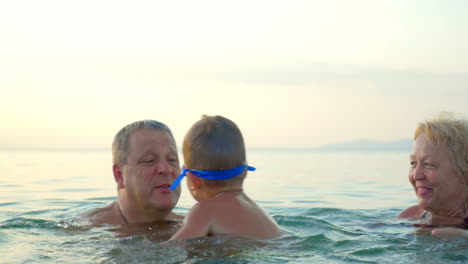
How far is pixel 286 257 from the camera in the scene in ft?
15.7

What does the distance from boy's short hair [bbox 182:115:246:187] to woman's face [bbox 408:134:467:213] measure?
90.7 inches

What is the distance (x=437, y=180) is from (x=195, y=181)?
2.75 metres

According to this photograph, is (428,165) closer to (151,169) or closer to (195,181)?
(195,181)

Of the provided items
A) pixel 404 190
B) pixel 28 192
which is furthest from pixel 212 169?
pixel 404 190

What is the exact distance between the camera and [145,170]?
621cm

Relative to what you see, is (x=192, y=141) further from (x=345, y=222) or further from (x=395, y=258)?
(x=345, y=222)

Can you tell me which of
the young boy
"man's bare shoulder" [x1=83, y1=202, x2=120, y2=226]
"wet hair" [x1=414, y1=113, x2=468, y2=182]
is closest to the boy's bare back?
the young boy

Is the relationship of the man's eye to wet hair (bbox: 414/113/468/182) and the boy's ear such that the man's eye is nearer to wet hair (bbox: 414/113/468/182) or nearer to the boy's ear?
wet hair (bbox: 414/113/468/182)

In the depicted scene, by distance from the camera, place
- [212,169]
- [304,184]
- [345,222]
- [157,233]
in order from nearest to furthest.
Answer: [212,169]
[157,233]
[345,222]
[304,184]

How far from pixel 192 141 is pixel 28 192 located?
902cm

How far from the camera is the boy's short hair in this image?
512 centimetres

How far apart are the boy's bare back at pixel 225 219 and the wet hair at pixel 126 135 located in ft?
5.39

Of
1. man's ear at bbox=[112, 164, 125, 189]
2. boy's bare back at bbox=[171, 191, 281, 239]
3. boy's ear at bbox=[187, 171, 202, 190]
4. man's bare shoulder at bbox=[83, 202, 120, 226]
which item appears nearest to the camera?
boy's bare back at bbox=[171, 191, 281, 239]

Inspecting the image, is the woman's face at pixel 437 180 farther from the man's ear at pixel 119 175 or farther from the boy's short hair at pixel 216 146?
the man's ear at pixel 119 175
